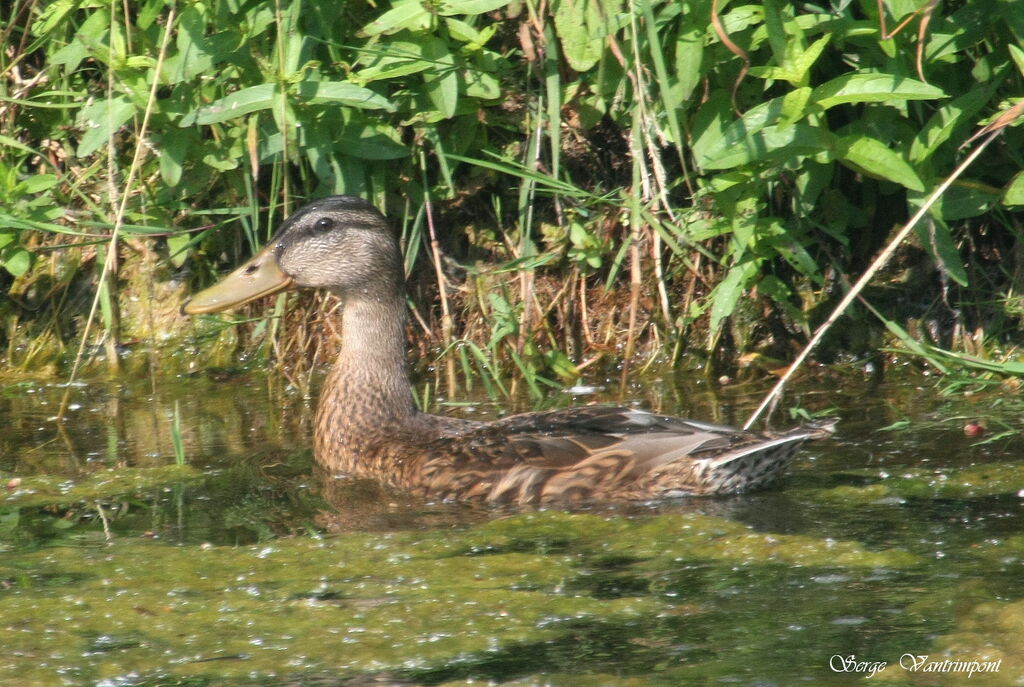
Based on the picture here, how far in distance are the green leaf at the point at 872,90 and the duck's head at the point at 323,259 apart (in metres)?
1.83

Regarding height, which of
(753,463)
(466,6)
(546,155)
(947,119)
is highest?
(466,6)

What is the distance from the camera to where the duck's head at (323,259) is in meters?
5.64

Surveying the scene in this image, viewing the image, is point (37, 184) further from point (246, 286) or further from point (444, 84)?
point (444, 84)

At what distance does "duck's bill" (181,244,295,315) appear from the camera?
224 inches

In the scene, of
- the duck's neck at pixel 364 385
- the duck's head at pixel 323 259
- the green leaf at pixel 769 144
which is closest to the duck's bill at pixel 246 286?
the duck's head at pixel 323 259

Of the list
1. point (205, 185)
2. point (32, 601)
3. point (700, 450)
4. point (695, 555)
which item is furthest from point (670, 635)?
point (205, 185)

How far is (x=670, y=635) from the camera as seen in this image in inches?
136

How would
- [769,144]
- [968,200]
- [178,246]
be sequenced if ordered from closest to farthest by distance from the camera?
1. [769,144]
2. [968,200]
3. [178,246]

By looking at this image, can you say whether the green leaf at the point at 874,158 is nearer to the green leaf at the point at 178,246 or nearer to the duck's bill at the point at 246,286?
the duck's bill at the point at 246,286

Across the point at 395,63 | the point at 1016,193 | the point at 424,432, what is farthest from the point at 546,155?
the point at 1016,193

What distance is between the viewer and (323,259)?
5.71 meters

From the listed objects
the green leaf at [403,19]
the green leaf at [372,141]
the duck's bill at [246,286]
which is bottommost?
the duck's bill at [246,286]

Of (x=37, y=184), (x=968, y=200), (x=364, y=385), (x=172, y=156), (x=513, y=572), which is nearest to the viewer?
(x=513, y=572)

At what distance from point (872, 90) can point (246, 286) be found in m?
2.51
